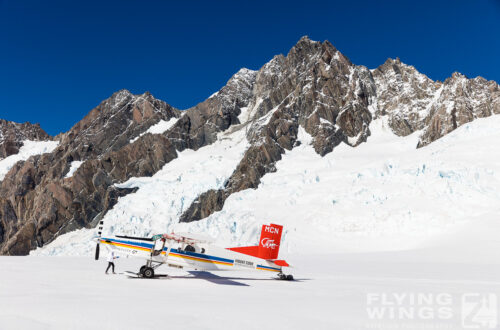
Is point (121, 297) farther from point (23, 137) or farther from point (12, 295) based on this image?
point (23, 137)

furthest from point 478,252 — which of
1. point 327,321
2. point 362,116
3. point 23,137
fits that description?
point 23,137

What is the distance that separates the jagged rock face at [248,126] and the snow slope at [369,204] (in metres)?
16.4

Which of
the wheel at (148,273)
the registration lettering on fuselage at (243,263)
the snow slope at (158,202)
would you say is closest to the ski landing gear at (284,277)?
the registration lettering on fuselage at (243,263)

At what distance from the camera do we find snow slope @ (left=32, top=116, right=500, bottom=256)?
42.2m

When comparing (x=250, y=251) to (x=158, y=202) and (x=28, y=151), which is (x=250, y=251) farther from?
(x=28, y=151)

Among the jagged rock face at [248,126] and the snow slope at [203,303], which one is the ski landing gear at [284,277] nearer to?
the snow slope at [203,303]

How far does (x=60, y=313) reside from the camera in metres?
7.34

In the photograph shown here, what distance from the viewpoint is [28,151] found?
159 meters

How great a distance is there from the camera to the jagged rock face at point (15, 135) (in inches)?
6323

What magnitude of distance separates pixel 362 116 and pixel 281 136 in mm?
24622

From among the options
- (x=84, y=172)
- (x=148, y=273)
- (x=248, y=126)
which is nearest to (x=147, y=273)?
(x=148, y=273)

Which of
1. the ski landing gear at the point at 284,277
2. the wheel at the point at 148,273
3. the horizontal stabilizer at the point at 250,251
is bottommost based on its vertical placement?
the wheel at the point at 148,273

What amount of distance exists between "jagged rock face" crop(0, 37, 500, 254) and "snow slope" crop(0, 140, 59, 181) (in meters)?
27.4

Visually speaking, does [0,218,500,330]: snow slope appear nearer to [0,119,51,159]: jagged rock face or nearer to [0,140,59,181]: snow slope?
[0,140,59,181]: snow slope
